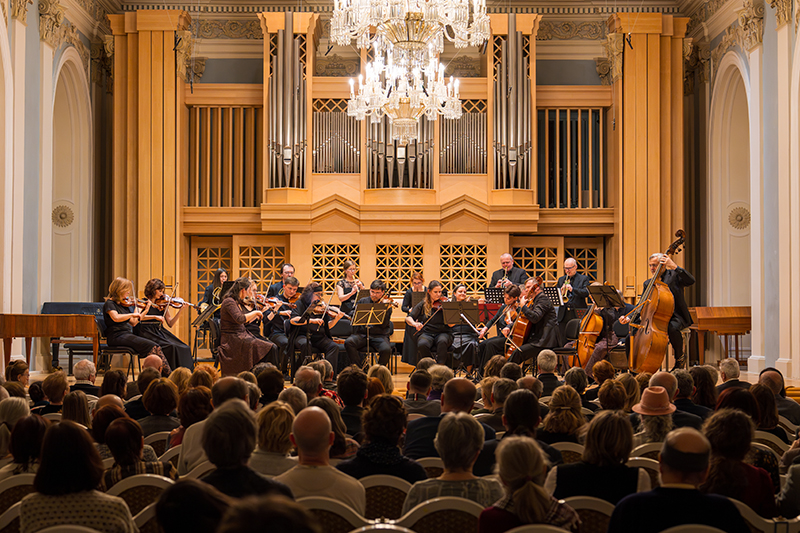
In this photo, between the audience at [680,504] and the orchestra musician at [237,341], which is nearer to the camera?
the audience at [680,504]

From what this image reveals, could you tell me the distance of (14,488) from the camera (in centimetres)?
299

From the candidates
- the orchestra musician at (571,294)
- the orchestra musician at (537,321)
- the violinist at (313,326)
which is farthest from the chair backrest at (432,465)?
the orchestra musician at (571,294)

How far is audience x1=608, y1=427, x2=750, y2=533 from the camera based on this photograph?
2434mm

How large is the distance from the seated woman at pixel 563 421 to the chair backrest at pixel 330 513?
1.60 m

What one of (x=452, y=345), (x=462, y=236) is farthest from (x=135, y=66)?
(x=452, y=345)

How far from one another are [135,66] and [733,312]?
9.00 meters

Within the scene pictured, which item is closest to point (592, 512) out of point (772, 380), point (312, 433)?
point (312, 433)

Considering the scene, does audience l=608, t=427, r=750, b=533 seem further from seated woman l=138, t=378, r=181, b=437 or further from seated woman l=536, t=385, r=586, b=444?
seated woman l=138, t=378, r=181, b=437

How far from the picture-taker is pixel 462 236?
12078mm

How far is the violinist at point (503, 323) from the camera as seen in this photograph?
29.6 feet

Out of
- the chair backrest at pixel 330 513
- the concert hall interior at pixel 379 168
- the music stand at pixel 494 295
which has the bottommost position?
the chair backrest at pixel 330 513

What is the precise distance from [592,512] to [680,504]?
0.96ft

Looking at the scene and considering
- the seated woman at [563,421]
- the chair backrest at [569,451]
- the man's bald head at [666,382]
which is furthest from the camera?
the man's bald head at [666,382]

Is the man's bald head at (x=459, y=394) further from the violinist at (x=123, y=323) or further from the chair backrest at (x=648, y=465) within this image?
the violinist at (x=123, y=323)
